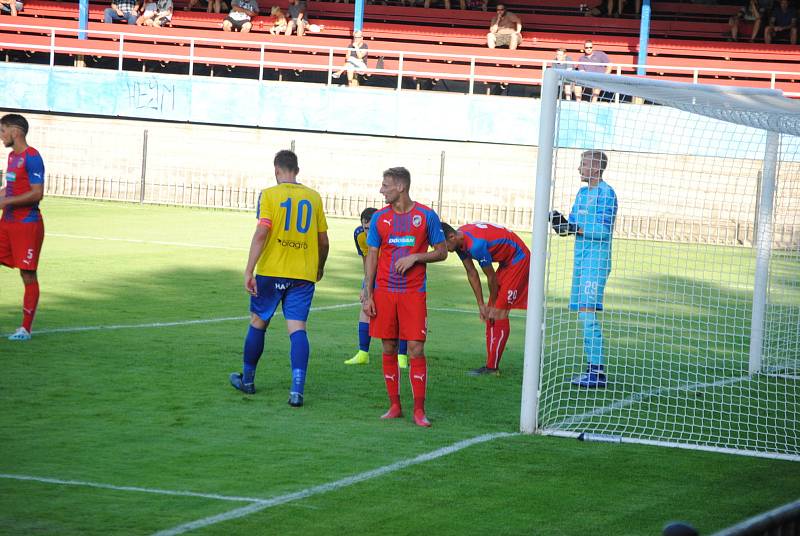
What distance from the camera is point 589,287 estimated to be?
9672 mm

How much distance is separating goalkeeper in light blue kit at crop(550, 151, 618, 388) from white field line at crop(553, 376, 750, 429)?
16.0 inches

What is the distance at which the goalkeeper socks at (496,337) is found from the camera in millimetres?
9930

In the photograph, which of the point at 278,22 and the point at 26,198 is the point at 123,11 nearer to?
the point at 278,22

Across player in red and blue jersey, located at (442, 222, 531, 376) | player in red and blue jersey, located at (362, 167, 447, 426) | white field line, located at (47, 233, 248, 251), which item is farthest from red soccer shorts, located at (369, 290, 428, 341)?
white field line, located at (47, 233, 248, 251)

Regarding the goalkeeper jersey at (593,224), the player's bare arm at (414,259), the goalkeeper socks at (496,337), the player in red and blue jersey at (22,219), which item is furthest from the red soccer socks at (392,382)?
the player in red and blue jersey at (22,219)

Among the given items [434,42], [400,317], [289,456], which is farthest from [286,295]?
[434,42]

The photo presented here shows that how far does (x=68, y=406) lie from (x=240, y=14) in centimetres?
2673

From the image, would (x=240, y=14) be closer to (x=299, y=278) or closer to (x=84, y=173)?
(x=84, y=173)

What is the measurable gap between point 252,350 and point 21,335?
9.84 feet

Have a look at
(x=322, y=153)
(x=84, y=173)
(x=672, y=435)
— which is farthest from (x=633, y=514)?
(x=84, y=173)

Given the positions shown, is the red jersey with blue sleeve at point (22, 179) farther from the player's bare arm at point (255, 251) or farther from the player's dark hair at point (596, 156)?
the player's dark hair at point (596, 156)

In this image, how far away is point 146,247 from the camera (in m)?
19.5

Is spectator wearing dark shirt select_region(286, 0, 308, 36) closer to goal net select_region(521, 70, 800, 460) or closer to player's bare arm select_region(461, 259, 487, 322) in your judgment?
goal net select_region(521, 70, 800, 460)

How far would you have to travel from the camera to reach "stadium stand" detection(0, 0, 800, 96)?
30172mm
